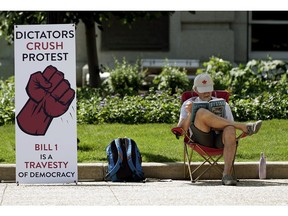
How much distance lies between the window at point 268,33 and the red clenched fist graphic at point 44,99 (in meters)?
11.0

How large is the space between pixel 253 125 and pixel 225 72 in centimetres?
693

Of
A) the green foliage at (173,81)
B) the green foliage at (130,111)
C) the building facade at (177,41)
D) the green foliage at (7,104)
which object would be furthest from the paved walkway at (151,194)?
the building facade at (177,41)

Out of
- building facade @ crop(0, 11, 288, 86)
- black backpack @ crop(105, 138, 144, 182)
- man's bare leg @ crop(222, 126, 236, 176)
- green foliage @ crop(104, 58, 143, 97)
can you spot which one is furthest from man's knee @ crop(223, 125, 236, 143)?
building facade @ crop(0, 11, 288, 86)

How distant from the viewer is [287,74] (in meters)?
17.5

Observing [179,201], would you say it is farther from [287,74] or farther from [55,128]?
[287,74]

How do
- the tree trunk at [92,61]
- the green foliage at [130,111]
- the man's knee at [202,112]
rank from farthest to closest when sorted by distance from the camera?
1. the tree trunk at [92,61]
2. the green foliage at [130,111]
3. the man's knee at [202,112]

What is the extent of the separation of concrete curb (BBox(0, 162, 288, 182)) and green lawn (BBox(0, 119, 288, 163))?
1.11 ft

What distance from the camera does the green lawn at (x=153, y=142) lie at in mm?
11953

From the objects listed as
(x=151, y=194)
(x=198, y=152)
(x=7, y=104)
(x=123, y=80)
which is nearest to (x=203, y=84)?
(x=198, y=152)

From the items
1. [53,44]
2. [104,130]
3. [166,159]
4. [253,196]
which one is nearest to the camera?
[253,196]

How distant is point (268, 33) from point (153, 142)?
9127 mm

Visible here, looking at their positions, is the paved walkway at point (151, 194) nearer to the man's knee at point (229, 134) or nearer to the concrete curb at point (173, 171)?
the concrete curb at point (173, 171)

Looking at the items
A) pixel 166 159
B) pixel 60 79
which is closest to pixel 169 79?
pixel 166 159

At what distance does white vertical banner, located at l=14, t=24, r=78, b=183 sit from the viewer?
10.7m
